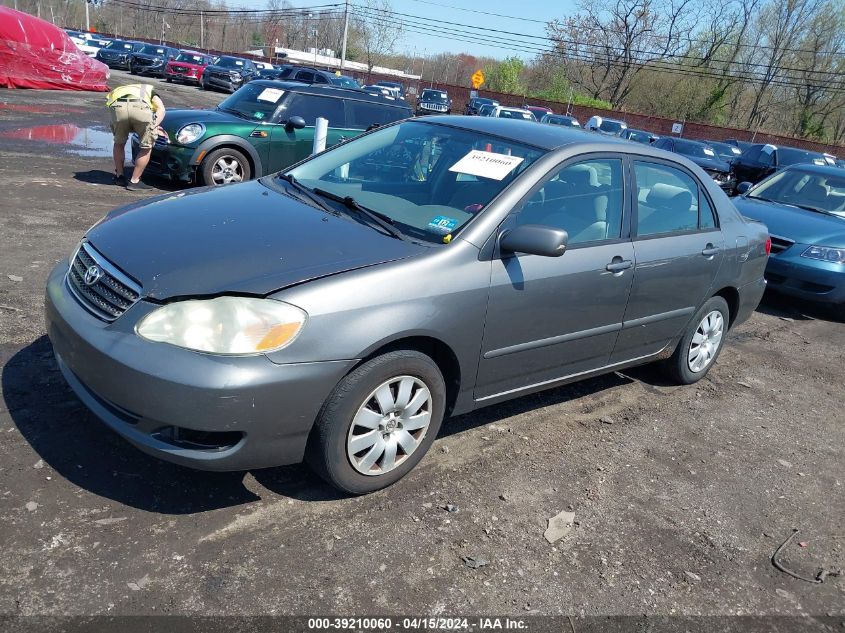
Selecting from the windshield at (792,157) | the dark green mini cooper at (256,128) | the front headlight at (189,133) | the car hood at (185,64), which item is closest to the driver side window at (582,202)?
the dark green mini cooper at (256,128)

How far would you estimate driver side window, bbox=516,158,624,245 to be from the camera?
365 centimetres

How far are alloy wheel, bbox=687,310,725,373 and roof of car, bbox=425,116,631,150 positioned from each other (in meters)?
1.54

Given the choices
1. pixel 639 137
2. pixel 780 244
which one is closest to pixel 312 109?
pixel 780 244

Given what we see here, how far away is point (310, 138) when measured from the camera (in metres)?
9.91

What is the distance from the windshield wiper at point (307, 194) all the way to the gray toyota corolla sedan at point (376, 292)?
20 mm

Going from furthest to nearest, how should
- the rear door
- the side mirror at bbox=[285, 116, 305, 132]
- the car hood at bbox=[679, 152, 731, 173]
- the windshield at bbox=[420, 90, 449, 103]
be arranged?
the windshield at bbox=[420, 90, 449, 103] < the car hood at bbox=[679, 152, 731, 173] < the side mirror at bbox=[285, 116, 305, 132] < the rear door

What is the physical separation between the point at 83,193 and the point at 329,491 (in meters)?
6.81

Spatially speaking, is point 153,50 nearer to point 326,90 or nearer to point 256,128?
point 326,90

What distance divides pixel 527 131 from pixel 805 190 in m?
6.39

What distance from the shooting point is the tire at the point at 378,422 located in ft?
9.59

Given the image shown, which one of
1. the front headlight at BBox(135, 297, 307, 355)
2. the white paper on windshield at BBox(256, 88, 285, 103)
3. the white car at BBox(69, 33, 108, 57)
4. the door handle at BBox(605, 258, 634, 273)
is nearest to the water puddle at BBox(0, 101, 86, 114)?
the white paper on windshield at BBox(256, 88, 285, 103)

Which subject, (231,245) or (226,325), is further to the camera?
(231,245)

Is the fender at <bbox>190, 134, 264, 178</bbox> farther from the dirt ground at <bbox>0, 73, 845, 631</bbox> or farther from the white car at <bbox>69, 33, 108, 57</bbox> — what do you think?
the white car at <bbox>69, 33, 108, 57</bbox>

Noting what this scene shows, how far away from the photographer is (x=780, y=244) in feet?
25.1
